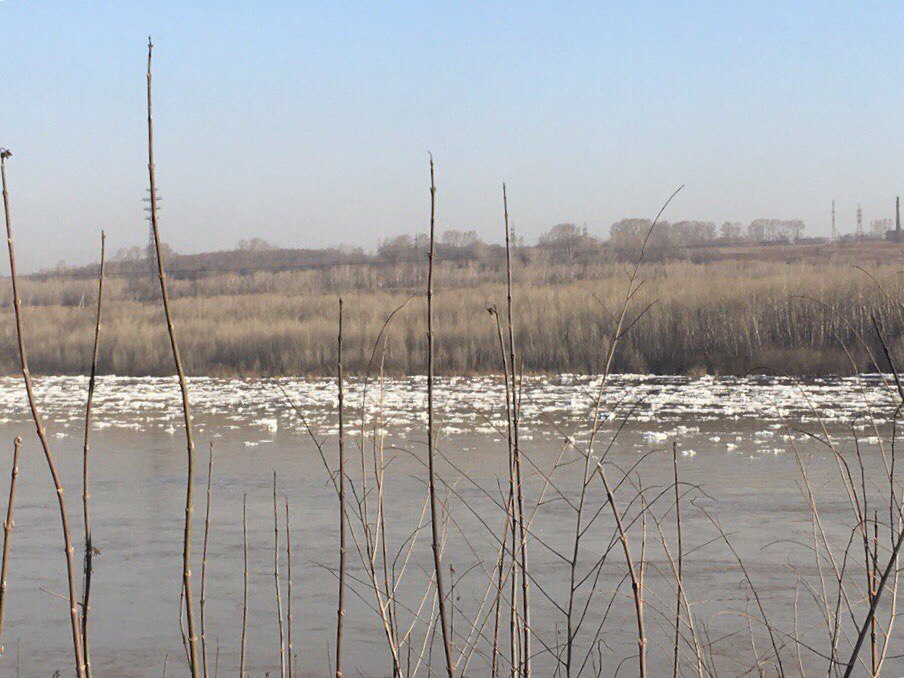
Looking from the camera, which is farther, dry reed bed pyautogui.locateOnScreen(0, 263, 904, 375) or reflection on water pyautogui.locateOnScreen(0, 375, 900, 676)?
dry reed bed pyautogui.locateOnScreen(0, 263, 904, 375)

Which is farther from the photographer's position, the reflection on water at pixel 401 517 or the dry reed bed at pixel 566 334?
the dry reed bed at pixel 566 334

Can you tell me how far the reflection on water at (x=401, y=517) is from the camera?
14.6ft

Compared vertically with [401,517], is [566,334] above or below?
above

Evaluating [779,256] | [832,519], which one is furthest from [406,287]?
[832,519]

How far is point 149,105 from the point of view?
152 centimetres

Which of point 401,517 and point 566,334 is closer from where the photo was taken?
point 401,517

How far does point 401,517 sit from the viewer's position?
6.75 metres

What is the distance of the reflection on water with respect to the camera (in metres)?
4.46

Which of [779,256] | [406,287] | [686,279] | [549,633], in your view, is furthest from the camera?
[779,256]

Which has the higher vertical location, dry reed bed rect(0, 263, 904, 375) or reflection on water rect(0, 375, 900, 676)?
dry reed bed rect(0, 263, 904, 375)

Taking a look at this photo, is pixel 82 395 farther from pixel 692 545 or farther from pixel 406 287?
pixel 406 287

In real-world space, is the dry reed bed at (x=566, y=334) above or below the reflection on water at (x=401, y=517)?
above

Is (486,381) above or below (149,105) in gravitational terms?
below

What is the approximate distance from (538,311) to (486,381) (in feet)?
12.4
